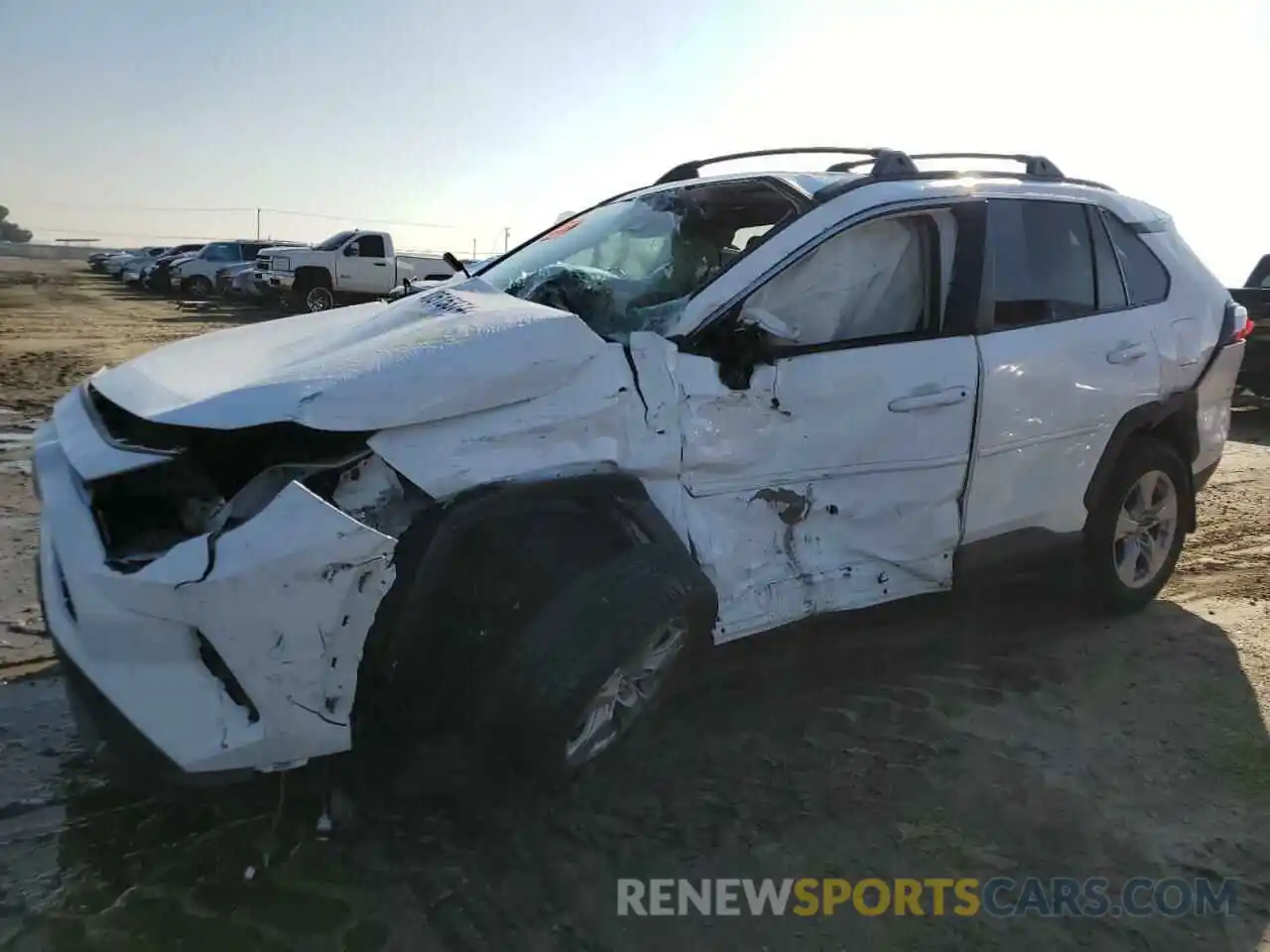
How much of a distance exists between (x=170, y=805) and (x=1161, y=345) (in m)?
4.10

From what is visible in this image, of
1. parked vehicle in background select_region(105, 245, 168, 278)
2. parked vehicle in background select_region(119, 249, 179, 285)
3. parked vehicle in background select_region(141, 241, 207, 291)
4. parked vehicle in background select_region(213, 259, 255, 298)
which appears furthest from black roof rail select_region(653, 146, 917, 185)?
parked vehicle in background select_region(105, 245, 168, 278)

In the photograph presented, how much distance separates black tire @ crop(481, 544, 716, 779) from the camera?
8.45 feet

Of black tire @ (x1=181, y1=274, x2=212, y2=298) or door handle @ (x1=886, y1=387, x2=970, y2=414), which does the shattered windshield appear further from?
black tire @ (x1=181, y1=274, x2=212, y2=298)

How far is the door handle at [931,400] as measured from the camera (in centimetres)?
337

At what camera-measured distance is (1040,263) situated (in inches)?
157

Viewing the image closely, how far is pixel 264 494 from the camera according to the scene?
238 centimetres

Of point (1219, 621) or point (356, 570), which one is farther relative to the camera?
point (1219, 621)

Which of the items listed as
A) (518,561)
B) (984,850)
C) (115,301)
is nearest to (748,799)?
(984,850)

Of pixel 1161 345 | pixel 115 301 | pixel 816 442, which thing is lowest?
pixel 115 301

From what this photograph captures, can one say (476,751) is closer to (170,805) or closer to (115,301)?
(170,805)

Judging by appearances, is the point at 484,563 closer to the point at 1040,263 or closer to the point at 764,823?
the point at 764,823

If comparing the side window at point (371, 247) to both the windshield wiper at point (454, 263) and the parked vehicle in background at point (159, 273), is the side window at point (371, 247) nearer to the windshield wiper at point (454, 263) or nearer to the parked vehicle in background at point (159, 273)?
the parked vehicle in background at point (159, 273)

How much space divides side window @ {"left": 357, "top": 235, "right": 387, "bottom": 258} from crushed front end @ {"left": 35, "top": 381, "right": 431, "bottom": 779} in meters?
21.0

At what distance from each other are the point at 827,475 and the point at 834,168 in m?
1.63
